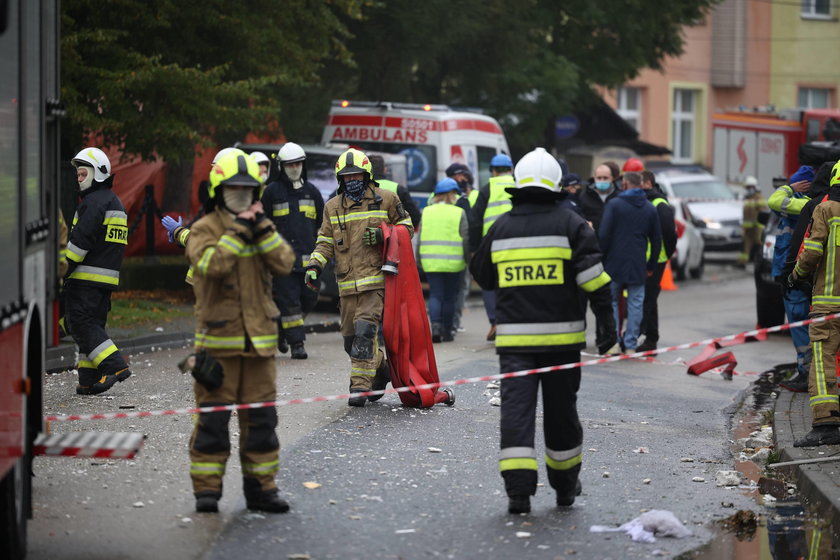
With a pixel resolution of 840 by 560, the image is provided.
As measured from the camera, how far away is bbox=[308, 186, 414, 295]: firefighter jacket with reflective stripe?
10422 mm

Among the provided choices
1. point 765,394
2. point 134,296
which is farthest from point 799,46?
point 765,394

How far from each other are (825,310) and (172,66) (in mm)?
8960

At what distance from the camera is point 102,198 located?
1061 cm

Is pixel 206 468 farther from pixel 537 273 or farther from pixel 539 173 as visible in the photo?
pixel 539 173

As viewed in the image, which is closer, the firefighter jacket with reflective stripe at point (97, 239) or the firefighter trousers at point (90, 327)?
the firefighter jacket with reflective stripe at point (97, 239)

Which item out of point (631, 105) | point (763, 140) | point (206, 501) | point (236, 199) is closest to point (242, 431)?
point (206, 501)

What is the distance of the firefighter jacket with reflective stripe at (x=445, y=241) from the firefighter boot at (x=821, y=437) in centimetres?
644

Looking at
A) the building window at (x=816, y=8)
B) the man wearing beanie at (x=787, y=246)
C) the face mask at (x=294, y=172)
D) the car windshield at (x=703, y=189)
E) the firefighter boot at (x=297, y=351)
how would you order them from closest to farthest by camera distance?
1. the man wearing beanie at (x=787, y=246)
2. the face mask at (x=294, y=172)
3. the firefighter boot at (x=297, y=351)
4. the car windshield at (x=703, y=189)
5. the building window at (x=816, y=8)

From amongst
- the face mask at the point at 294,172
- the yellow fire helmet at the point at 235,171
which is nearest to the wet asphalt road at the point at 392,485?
the yellow fire helmet at the point at 235,171

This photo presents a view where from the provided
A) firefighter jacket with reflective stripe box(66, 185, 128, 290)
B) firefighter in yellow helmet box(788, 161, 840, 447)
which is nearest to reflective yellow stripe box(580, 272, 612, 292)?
firefighter in yellow helmet box(788, 161, 840, 447)

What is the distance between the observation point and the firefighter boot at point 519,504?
7195 millimetres

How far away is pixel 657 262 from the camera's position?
574 inches

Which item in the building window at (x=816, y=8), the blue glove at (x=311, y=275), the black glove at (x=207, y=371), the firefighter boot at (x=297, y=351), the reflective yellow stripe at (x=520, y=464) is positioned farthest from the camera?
the building window at (x=816, y=8)

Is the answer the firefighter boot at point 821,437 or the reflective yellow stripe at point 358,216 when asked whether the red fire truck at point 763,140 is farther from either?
the firefighter boot at point 821,437
